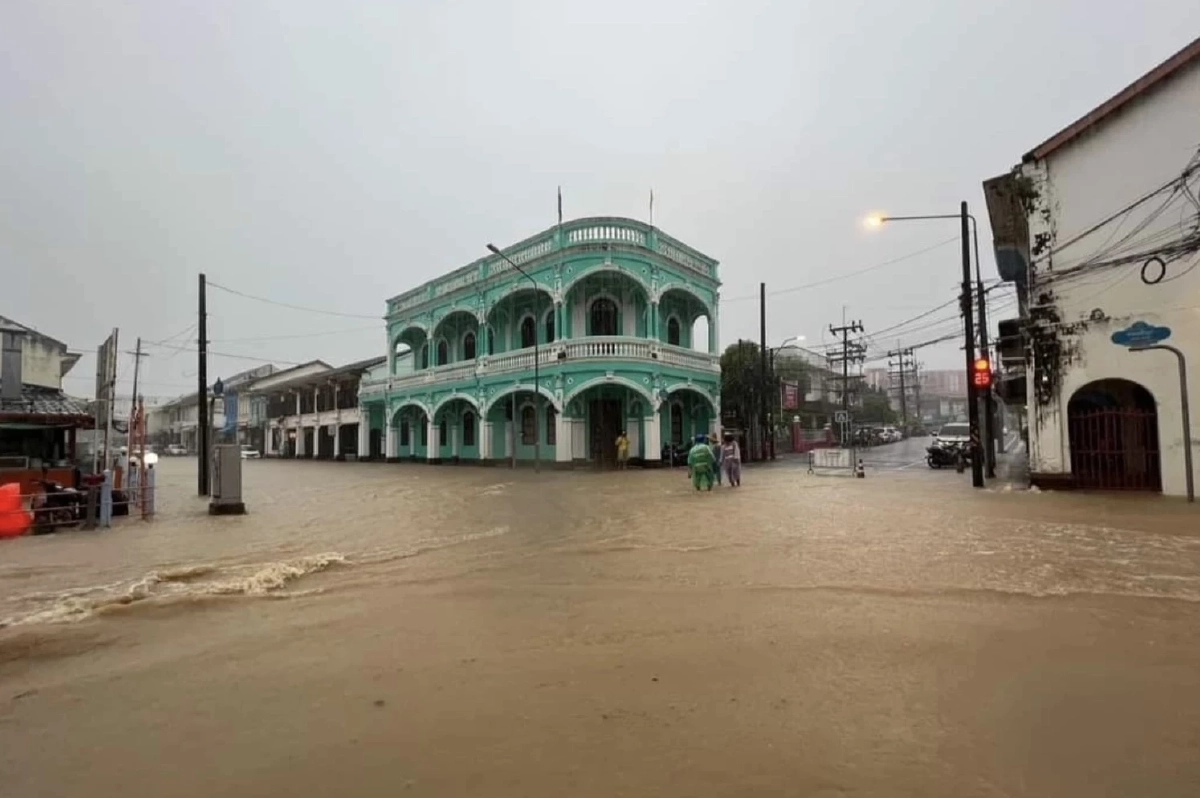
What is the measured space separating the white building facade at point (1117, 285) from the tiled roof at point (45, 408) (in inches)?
839

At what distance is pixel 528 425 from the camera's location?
29.7 m

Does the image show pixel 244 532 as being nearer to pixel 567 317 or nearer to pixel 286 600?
pixel 286 600

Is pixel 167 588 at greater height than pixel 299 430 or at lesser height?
lesser

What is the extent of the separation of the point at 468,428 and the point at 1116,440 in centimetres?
2590

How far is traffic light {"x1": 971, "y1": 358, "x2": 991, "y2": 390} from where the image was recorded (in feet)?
53.5

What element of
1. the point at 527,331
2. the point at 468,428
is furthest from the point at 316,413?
the point at 527,331

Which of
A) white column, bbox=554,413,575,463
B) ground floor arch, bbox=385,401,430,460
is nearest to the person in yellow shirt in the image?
white column, bbox=554,413,575,463

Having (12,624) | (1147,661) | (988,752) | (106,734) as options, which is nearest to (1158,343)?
(1147,661)

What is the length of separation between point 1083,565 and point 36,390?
2252 cm

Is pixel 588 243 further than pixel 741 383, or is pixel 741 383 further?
pixel 741 383

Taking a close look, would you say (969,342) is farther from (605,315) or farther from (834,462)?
(605,315)

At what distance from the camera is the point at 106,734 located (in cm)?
331

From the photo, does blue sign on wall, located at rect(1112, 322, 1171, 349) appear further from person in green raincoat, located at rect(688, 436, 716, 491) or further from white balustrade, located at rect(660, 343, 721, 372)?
white balustrade, located at rect(660, 343, 721, 372)

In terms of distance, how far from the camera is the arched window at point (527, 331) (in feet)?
98.6
